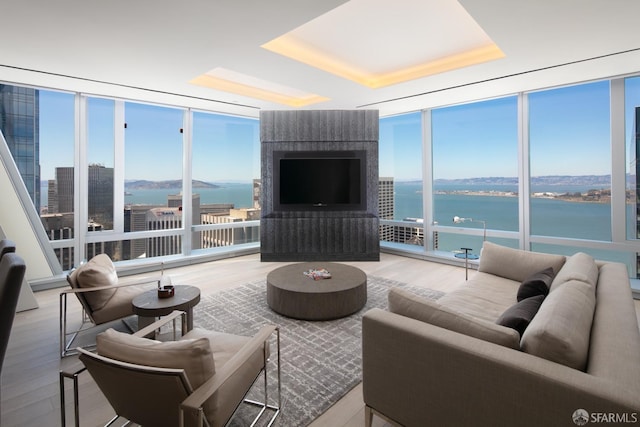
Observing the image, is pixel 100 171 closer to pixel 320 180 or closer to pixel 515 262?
pixel 320 180

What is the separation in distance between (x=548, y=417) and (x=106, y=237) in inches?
222

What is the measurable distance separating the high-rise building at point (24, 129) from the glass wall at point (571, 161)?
282 inches

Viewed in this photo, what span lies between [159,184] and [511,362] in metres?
5.65

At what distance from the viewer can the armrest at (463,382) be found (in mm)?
1126

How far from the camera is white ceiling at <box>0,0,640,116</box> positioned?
2.45 m

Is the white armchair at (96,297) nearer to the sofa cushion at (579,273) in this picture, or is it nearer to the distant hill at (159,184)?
the distant hill at (159,184)

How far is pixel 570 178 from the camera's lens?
15.1 feet

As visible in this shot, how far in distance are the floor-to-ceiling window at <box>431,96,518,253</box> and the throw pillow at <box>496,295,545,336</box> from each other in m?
3.11

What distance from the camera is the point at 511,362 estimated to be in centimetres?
125

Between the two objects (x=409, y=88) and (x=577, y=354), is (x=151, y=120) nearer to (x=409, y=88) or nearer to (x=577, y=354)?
(x=409, y=88)

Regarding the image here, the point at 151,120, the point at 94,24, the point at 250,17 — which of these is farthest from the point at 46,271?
the point at 250,17

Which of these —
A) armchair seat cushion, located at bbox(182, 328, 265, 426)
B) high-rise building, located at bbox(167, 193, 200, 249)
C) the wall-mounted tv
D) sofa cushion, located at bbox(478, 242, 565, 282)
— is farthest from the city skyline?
armchair seat cushion, located at bbox(182, 328, 265, 426)

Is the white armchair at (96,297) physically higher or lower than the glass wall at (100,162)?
lower

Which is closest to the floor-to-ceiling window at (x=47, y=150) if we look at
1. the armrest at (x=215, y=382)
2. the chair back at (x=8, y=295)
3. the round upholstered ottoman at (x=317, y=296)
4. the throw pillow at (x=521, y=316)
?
the round upholstered ottoman at (x=317, y=296)
